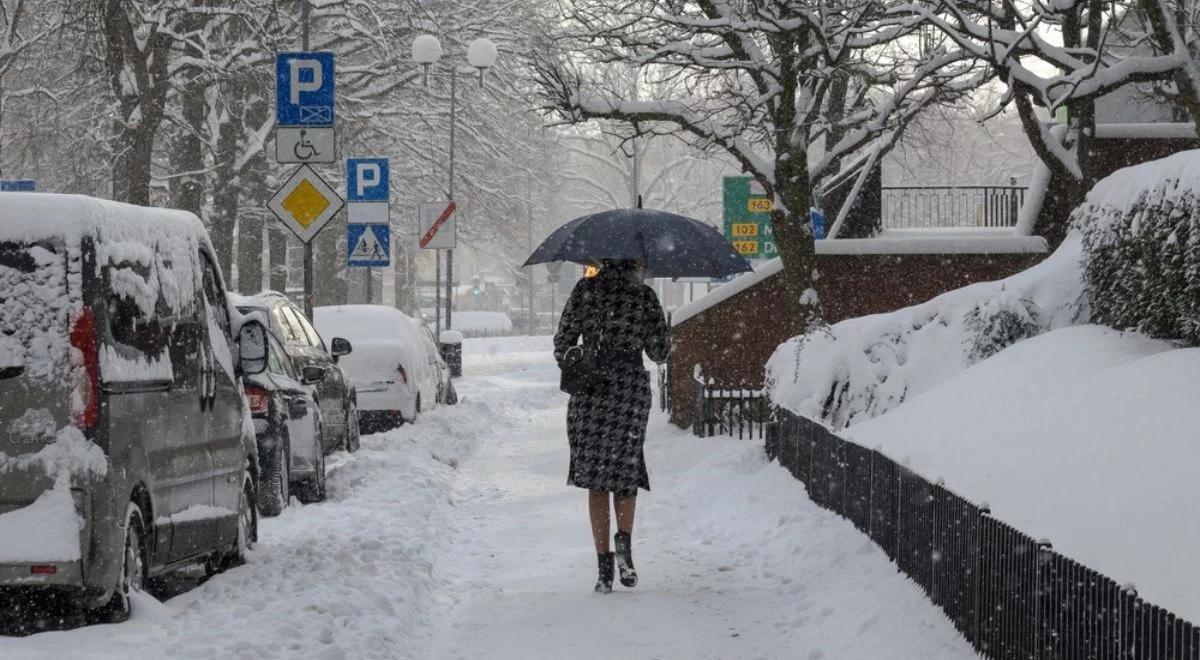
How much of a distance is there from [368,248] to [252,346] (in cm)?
1241

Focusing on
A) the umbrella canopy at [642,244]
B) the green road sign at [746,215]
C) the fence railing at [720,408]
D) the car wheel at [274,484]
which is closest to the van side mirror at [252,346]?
the umbrella canopy at [642,244]

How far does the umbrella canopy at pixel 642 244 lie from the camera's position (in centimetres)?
976

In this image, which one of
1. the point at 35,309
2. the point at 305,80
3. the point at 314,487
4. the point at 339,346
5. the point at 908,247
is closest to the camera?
the point at 35,309

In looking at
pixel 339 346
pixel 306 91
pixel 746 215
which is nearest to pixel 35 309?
pixel 339 346

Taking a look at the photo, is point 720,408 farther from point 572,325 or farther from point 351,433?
point 572,325

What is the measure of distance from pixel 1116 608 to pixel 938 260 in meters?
17.3

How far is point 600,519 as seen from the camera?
378 inches

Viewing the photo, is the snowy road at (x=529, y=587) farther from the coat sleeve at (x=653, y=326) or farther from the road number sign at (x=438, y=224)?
the road number sign at (x=438, y=224)

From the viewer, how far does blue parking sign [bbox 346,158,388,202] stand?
22.2 meters

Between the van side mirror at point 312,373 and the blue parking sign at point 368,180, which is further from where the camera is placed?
the blue parking sign at point 368,180

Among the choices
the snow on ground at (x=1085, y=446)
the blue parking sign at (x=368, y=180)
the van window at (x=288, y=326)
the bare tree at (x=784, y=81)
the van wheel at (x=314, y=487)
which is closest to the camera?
the snow on ground at (x=1085, y=446)

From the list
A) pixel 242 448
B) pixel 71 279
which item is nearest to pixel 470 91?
pixel 242 448

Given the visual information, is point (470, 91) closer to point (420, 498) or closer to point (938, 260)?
point (938, 260)

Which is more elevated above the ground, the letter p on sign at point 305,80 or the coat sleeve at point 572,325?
the letter p on sign at point 305,80
